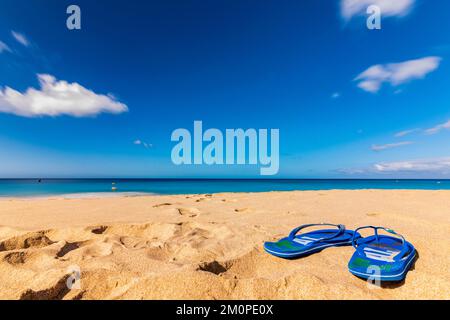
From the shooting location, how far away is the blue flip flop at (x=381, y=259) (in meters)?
1.99

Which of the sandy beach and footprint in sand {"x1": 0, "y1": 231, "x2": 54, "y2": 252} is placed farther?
footprint in sand {"x1": 0, "y1": 231, "x2": 54, "y2": 252}

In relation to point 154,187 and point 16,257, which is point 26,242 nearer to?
point 16,257

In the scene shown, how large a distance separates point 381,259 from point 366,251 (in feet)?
0.98

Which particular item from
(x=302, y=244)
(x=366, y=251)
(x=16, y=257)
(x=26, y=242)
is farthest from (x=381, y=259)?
(x=26, y=242)

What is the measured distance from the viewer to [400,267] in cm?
206

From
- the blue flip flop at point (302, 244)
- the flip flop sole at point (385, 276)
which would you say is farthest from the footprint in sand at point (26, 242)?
the flip flop sole at point (385, 276)

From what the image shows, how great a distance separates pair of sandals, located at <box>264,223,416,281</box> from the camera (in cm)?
204

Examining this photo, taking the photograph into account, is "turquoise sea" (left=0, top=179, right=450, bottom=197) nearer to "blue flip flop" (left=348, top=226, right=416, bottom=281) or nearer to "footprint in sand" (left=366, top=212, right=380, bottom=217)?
"footprint in sand" (left=366, top=212, right=380, bottom=217)

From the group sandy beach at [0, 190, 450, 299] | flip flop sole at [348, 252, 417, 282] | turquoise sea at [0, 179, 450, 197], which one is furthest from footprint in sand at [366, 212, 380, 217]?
turquoise sea at [0, 179, 450, 197]

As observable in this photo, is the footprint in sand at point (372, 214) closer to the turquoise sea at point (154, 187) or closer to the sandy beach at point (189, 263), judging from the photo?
the sandy beach at point (189, 263)

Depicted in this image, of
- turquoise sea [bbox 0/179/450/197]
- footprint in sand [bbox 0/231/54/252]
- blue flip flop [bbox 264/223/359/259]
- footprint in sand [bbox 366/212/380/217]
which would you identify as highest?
footprint in sand [bbox 366/212/380/217]
